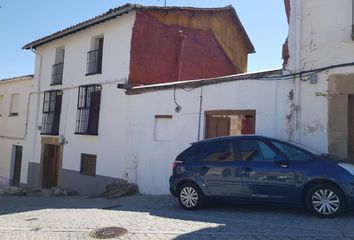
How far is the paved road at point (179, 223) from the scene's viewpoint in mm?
6509

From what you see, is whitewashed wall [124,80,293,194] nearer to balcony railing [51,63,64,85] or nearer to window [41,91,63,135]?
window [41,91,63,135]

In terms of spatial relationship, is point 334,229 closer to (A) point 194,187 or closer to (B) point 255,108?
(A) point 194,187

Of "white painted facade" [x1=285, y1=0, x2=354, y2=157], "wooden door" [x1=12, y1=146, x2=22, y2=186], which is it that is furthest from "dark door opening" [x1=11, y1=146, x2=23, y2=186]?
"white painted facade" [x1=285, y1=0, x2=354, y2=157]

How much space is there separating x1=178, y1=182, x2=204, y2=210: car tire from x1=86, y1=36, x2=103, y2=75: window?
9141mm

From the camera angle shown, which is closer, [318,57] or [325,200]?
[325,200]

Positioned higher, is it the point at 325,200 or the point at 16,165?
the point at 325,200

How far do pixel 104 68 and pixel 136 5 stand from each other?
282 centimetres

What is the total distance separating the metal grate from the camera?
6971mm

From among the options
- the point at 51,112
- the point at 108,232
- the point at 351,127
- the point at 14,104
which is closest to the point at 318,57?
the point at 351,127

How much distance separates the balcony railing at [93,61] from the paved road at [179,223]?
808 cm

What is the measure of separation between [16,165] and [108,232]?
54.5ft

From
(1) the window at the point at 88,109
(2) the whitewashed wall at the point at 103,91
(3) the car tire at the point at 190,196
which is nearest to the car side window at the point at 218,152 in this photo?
(3) the car tire at the point at 190,196

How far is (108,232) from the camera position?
721cm

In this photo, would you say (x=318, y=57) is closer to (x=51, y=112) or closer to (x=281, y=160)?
(x=281, y=160)
